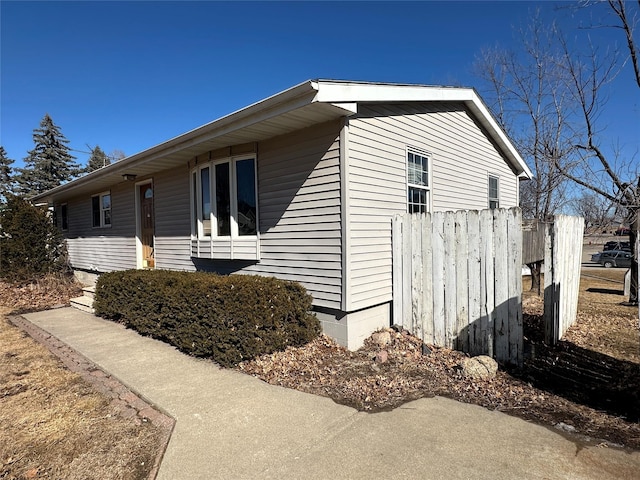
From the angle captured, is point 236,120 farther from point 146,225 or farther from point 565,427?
point 146,225

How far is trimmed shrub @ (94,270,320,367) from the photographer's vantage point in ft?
15.9

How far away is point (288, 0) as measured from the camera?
9219mm

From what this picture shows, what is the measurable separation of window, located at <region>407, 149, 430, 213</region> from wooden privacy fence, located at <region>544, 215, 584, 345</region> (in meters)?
2.25

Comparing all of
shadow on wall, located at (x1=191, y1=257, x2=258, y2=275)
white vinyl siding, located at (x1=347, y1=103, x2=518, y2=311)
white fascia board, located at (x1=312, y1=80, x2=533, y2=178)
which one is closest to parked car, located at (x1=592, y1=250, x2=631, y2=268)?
white fascia board, located at (x1=312, y1=80, x2=533, y2=178)

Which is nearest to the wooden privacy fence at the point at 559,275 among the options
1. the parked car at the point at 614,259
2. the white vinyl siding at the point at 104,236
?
the white vinyl siding at the point at 104,236

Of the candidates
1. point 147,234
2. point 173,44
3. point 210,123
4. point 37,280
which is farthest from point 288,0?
point 37,280

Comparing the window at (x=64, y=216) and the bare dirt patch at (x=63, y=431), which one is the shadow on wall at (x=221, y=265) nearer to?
the bare dirt patch at (x=63, y=431)

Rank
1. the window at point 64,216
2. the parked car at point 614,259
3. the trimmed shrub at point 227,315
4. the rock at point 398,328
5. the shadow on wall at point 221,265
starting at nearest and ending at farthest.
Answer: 1. the trimmed shrub at point 227,315
2. the rock at point 398,328
3. the shadow on wall at point 221,265
4. the window at point 64,216
5. the parked car at point 614,259

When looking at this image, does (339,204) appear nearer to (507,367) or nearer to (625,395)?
(507,367)

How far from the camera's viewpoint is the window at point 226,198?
684 cm

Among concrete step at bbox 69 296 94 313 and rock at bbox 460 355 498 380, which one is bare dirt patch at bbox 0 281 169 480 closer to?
rock at bbox 460 355 498 380

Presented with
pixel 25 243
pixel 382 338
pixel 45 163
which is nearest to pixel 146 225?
pixel 25 243

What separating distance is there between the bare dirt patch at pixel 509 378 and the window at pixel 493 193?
477cm

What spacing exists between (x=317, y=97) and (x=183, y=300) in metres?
3.44
